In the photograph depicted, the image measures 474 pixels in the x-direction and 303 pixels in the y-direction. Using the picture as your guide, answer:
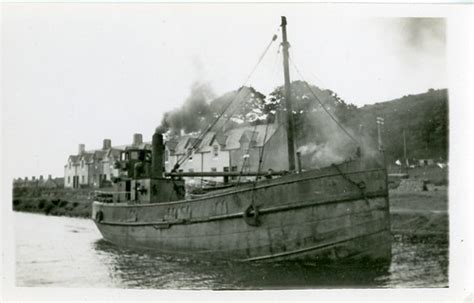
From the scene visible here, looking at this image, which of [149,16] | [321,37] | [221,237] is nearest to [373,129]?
[321,37]

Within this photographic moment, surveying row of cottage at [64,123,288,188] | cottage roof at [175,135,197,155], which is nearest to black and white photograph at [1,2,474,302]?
cottage roof at [175,135,197,155]

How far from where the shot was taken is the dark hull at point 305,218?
7.76 metres

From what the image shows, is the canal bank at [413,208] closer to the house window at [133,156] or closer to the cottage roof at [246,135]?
the house window at [133,156]

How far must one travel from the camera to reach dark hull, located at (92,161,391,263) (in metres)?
7.76

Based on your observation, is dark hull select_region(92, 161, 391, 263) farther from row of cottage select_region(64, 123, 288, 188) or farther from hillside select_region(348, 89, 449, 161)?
row of cottage select_region(64, 123, 288, 188)

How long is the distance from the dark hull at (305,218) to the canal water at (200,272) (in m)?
0.28

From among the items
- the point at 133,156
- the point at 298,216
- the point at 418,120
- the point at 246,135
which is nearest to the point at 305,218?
the point at 298,216

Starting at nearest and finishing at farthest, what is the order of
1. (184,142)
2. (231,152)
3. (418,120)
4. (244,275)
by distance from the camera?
(244,275) → (418,120) → (184,142) → (231,152)

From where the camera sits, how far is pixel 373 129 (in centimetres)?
1022

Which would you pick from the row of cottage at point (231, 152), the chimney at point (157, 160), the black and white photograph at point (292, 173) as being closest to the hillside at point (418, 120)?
the black and white photograph at point (292, 173)

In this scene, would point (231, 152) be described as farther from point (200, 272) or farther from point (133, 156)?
point (200, 272)

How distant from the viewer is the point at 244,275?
789cm

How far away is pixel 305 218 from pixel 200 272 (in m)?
2.39

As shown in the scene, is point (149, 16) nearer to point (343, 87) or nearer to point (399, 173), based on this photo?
point (343, 87)
